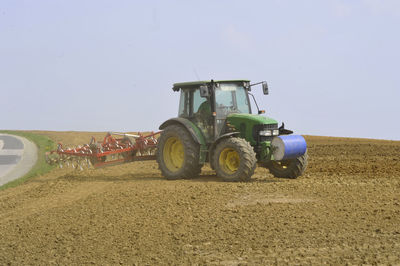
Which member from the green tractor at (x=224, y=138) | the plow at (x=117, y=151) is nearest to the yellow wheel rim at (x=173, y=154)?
the green tractor at (x=224, y=138)

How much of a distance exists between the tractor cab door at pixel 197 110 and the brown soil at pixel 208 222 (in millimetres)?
1329

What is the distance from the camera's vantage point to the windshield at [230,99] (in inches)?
543

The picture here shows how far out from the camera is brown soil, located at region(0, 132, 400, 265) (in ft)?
25.9

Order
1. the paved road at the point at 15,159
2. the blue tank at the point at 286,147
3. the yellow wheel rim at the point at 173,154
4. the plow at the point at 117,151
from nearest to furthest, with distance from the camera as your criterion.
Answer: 1. the blue tank at the point at 286,147
2. the yellow wheel rim at the point at 173,154
3. the plow at the point at 117,151
4. the paved road at the point at 15,159

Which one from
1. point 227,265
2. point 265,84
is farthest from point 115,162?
point 227,265

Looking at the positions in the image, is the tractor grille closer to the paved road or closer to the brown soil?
the brown soil

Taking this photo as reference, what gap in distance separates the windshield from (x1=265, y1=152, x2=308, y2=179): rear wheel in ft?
5.11

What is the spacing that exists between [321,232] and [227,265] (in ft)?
6.02

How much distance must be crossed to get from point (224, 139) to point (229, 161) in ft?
1.75

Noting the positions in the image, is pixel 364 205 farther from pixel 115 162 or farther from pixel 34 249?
pixel 115 162

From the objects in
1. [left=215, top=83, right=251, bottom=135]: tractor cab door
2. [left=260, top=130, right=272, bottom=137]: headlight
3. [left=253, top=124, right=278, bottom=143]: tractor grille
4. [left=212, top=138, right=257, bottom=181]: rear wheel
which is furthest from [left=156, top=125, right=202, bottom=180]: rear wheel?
[left=260, top=130, right=272, bottom=137]: headlight

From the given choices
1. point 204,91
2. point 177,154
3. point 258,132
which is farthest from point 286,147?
point 177,154

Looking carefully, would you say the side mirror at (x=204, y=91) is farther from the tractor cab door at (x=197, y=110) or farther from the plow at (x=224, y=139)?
the tractor cab door at (x=197, y=110)

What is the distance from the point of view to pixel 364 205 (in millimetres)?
10234
